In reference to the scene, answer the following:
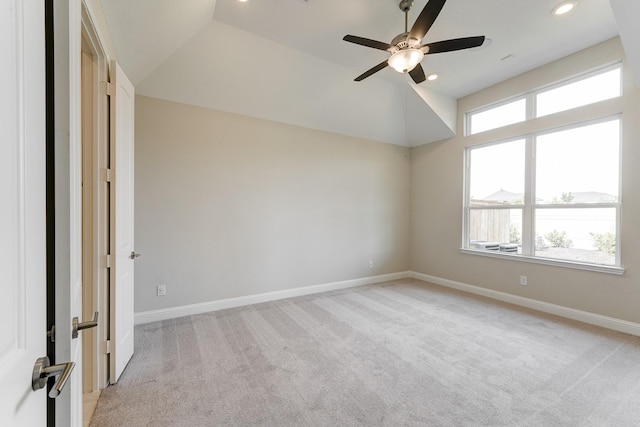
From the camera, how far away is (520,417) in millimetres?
1735

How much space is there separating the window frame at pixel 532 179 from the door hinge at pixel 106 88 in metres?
4.73

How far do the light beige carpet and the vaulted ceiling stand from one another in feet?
8.40

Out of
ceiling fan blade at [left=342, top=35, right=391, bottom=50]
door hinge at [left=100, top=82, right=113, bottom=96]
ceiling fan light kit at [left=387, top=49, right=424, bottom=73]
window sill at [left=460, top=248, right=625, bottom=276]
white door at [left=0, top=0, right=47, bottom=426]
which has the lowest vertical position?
window sill at [left=460, top=248, right=625, bottom=276]

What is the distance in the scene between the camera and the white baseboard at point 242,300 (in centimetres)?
313

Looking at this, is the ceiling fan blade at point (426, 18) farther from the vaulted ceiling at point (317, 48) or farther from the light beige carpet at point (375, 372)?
the light beige carpet at point (375, 372)

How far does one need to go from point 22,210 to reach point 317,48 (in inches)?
131

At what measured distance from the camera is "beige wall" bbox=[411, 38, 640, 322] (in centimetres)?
294

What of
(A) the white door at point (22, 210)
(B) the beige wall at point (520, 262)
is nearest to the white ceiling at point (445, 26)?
(B) the beige wall at point (520, 262)

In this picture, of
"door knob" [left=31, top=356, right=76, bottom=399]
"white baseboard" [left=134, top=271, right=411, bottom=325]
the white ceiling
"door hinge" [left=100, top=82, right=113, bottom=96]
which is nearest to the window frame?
the white ceiling

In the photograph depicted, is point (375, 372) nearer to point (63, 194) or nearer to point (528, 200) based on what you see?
point (63, 194)

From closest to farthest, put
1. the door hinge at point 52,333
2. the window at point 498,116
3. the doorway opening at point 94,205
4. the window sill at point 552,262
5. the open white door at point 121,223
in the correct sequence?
the door hinge at point 52,333 → the doorway opening at point 94,205 → the open white door at point 121,223 → the window sill at point 552,262 → the window at point 498,116

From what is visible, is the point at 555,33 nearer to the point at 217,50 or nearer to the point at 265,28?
the point at 265,28

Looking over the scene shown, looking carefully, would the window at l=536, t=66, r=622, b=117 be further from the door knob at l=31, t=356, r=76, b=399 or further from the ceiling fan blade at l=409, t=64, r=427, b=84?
the door knob at l=31, t=356, r=76, b=399

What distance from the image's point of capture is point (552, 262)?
350 centimetres
